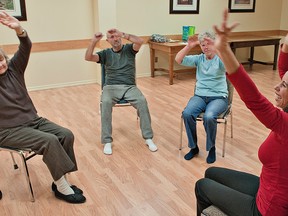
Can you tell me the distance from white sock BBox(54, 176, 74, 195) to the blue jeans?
1.08m

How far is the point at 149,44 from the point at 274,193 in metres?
4.72

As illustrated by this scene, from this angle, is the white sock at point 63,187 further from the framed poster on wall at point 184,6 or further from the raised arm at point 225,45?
the framed poster on wall at point 184,6

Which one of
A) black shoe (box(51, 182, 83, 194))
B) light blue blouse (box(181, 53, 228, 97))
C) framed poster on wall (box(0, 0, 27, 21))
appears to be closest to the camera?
black shoe (box(51, 182, 83, 194))

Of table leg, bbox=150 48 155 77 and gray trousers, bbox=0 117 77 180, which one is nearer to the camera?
gray trousers, bbox=0 117 77 180

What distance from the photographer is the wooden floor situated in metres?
2.11

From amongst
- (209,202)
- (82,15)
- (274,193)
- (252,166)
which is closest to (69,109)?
(82,15)

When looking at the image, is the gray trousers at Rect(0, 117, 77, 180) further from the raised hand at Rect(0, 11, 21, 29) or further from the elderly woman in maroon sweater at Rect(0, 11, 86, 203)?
the raised hand at Rect(0, 11, 21, 29)

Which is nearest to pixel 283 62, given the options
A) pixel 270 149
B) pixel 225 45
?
pixel 270 149

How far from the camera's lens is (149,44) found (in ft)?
18.7

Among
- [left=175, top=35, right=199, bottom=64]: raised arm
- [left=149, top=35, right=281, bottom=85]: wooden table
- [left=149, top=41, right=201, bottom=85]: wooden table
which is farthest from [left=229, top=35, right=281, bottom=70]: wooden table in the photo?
[left=175, top=35, right=199, bottom=64]: raised arm

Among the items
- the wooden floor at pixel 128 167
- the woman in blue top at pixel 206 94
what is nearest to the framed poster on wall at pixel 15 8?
the wooden floor at pixel 128 167

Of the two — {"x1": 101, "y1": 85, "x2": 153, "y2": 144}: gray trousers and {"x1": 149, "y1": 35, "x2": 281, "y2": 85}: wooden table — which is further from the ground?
{"x1": 149, "y1": 35, "x2": 281, "y2": 85}: wooden table

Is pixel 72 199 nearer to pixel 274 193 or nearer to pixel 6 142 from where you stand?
pixel 6 142

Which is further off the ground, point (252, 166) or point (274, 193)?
point (274, 193)
